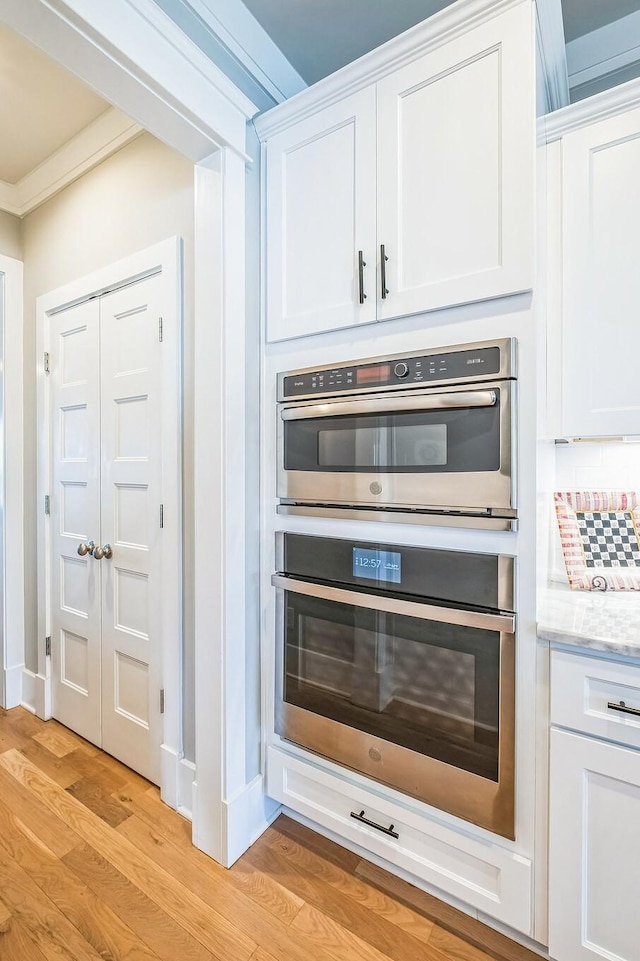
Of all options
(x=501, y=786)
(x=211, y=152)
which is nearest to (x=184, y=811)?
(x=501, y=786)

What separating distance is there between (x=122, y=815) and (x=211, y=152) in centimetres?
235

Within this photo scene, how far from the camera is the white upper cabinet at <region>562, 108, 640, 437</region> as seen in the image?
1274 mm

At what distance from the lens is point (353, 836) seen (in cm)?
145

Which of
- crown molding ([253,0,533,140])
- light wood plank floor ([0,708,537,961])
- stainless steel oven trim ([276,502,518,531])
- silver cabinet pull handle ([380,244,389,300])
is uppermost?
crown molding ([253,0,533,140])

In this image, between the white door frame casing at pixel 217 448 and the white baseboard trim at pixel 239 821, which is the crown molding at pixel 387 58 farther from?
the white baseboard trim at pixel 239 821

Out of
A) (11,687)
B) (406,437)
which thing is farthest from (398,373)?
(11,687)

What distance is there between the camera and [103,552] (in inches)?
80.8

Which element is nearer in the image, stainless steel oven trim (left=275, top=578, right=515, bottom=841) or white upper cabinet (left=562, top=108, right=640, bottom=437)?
stainless steel oven trim (left=275, top=578, right=515, bottom=841)

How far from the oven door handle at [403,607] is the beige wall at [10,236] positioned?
7.70 ft

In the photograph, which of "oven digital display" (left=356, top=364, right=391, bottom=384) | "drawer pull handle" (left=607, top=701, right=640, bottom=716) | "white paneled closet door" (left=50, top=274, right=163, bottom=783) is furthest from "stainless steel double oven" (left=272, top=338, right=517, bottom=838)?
"white paneled closet door" (left=50, top=274, right=163, bottom=783)

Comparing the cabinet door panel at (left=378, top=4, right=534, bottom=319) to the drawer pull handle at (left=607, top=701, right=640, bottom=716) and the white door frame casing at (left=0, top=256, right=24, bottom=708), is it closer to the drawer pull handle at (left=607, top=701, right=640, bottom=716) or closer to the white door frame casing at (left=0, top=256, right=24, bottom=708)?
the drawer pull handle at (left=607, top=701, right=640, bottom=716)

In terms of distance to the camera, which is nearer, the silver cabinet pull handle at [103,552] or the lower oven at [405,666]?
the lower oven at [405,666]

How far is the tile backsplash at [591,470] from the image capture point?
5.18ft

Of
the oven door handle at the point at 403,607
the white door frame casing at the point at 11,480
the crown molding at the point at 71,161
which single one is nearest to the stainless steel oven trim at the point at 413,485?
the oven door handle at the point at 403,607
